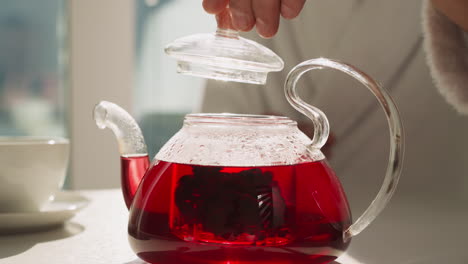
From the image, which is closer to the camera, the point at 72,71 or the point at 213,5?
the point at 213,5

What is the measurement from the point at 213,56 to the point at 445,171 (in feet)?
2.19

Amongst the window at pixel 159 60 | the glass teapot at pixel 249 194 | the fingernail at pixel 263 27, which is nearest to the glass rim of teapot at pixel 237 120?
the glass teapot at pixel 249 194

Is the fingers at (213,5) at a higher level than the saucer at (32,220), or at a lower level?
higher

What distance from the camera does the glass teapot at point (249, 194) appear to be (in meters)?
0.39

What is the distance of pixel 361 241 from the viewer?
53 centimetres

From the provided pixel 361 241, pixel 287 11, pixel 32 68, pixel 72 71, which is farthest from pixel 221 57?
pixel 32 68

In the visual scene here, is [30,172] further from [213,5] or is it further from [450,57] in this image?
[450,57]

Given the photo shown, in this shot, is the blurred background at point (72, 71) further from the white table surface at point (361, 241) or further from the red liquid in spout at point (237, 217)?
the red liquid in spout at point (237, 217)

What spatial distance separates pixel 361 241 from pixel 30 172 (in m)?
0.38

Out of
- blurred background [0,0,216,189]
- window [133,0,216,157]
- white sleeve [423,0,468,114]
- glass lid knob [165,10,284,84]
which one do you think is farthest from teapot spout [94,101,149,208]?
window [133,0,216,157]

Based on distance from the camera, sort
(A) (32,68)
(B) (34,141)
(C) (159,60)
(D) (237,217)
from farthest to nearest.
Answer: (C) (159,60), (A) (32,68), (B) (34,141), (D) (237,217)

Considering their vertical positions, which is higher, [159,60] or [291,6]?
[291,6]

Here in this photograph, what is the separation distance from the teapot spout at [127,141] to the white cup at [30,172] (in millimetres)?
90

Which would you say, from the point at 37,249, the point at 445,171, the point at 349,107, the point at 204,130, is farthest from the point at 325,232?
the point at 349,107
